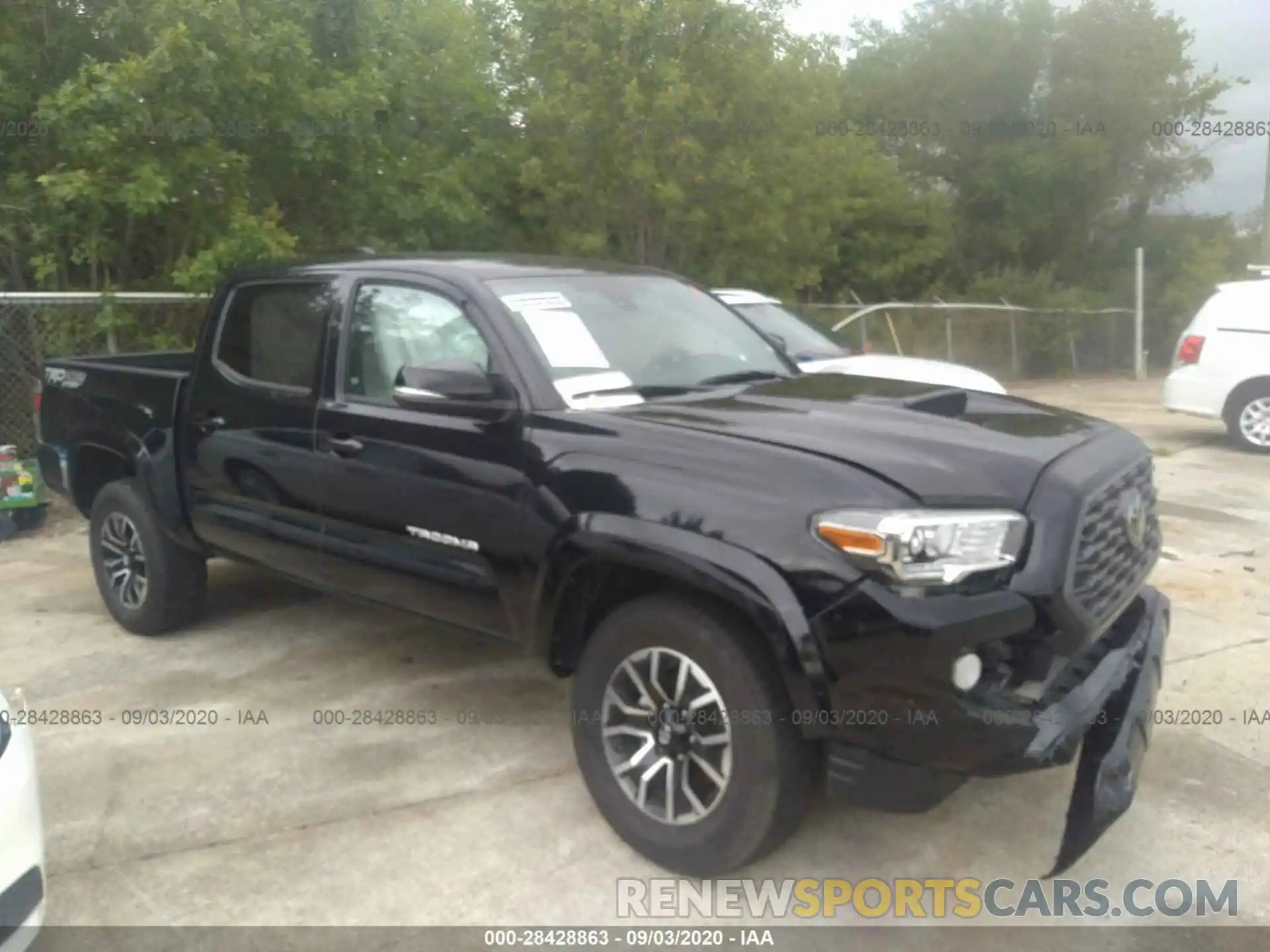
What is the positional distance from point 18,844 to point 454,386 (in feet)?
5.75

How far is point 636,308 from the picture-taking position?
4461mm

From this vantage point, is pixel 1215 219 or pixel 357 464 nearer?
pixel 357 464

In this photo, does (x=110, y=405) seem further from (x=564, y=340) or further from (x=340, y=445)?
(x=564, y=340)

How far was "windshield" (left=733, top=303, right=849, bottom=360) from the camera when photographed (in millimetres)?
8883

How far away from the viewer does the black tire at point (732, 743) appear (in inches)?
123

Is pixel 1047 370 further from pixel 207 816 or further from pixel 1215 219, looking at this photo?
pixel 207 816

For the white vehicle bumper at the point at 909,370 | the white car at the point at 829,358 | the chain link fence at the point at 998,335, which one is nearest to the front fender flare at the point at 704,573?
the white car at the point at 829,358

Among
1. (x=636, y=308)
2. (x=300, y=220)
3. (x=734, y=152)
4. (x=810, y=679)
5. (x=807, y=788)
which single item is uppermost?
(x=734, y=152)

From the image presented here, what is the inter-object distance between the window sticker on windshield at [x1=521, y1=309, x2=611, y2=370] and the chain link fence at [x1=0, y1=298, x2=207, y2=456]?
5.53 m

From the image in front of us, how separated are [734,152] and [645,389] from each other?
10.4 metres

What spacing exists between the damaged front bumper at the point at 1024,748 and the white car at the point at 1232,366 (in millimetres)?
8993

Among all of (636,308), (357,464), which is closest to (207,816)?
(357,464)

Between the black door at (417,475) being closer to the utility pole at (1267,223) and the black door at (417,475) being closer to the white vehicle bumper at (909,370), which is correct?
the white vehicle bumper at (909,370)
